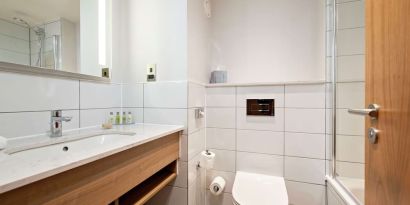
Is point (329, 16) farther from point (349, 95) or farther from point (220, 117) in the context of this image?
point (220, 117)

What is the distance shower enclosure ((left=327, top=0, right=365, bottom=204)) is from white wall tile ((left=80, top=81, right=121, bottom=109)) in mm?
1528

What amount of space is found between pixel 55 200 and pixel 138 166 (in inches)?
13.3

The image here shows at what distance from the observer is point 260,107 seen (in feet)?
4.58

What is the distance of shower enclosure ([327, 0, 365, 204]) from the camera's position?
3.80ft

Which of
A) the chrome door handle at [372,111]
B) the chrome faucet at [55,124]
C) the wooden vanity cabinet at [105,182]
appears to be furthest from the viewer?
the chrome faucet at [55,124]

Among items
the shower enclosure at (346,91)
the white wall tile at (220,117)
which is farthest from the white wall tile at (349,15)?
the white wall tile at (220,117)

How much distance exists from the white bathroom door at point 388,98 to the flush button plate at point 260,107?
696mm

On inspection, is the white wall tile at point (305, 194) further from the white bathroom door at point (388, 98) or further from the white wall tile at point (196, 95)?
the white wall tile at point (196, 95)

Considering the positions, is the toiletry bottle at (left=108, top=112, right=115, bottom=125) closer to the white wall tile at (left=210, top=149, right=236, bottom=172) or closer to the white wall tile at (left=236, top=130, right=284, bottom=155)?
the white wall tile at (left=210, top=149, right=236, bottom=172)

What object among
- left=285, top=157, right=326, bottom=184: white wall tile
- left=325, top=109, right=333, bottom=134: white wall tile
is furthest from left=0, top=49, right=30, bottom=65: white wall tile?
left=325, top=109, right=333, bottom=134: white wall tile

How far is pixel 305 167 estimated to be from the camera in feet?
4.23

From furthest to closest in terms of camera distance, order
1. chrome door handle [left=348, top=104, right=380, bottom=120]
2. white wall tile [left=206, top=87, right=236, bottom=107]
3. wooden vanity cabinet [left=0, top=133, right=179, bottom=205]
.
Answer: white wall tile [left=206, top=87, right=236, bottom=107]
chrome door handle [left=348, top=104, right=380, bottom=120]
wooden vanity cabinet [left=0, top=133, right=179, bottom=205]

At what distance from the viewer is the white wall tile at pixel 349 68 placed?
1.16 m

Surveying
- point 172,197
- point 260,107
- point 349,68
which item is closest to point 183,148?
point 172,197
